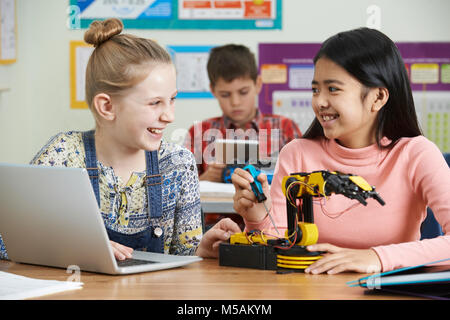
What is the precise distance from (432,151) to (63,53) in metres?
2.47

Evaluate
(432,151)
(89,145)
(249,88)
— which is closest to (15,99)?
(249,88)

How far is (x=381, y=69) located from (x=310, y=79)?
2062mm

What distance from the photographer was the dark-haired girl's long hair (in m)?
1.51

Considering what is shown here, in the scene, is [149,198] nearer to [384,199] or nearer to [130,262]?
[130,262]

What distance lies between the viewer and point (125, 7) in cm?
348

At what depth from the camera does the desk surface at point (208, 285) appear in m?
1.03

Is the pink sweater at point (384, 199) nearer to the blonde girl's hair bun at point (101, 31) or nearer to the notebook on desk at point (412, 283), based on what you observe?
the notebook on desk at point (412, 283)

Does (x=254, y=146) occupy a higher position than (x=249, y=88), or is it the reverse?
(x=249, y=88)

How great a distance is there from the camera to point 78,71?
3516 millimetres

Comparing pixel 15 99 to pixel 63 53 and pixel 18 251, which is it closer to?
pixel 63 53

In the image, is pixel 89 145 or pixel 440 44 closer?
pixel 89 145

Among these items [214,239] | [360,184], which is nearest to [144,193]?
[214,239]
